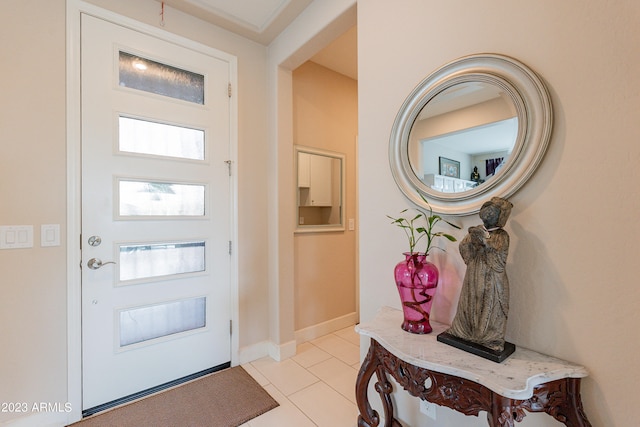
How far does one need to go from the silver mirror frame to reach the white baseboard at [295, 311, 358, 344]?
6.27 ft

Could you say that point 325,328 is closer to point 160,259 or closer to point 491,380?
point 160,259

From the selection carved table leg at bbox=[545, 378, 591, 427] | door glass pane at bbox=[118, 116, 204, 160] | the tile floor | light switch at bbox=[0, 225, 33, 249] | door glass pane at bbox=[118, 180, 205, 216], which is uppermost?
door glass pane at bbox=[118, 116, 204, 160]

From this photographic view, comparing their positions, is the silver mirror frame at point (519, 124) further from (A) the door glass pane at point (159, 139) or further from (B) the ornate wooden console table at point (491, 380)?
(A) the door glass pane at point (159, 139)

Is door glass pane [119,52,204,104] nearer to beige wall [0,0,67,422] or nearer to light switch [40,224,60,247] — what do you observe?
beige wall [0,0,67,422]

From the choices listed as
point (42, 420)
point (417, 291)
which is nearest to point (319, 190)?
point (417, 291)

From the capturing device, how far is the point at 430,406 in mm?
1279

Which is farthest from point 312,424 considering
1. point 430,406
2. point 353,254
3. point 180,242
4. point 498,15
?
point 498,15

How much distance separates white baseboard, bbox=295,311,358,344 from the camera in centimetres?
264

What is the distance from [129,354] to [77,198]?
41.7 inches

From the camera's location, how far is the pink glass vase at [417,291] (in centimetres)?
114

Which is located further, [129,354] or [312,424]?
[129,354]

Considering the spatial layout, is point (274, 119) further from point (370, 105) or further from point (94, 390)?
point (94, 390)

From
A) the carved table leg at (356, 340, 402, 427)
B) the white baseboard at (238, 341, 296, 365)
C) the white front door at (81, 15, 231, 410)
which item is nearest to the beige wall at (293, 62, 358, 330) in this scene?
the white baseboard at (238, 341, 296, 365)

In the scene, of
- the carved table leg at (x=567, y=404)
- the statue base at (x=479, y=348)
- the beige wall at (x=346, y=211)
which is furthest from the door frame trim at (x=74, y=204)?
the carved table leg at (x=567, y=404)
